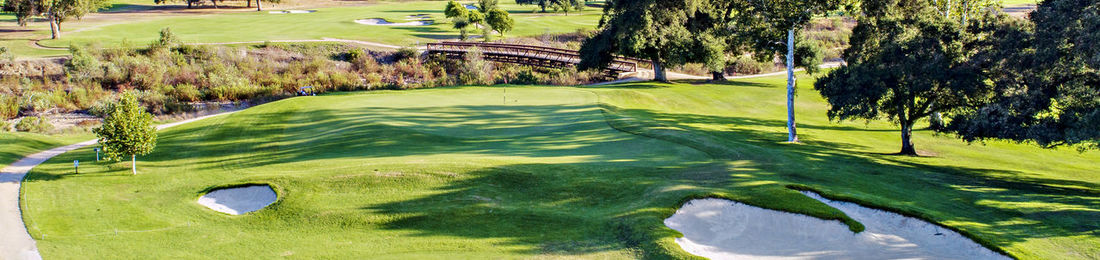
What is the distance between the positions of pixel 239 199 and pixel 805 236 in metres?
16.1

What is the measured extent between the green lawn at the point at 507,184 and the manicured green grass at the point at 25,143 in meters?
1.67

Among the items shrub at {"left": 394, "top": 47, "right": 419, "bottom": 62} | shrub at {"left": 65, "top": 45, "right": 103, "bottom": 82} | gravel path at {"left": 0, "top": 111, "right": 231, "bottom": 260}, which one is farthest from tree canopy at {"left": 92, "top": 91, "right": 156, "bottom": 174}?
shrub at {"left": 394, "top": 47, "right": 419, "bottom": 62}

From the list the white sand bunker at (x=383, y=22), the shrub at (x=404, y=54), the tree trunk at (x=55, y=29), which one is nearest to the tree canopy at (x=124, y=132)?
the shrub at (x=404, y=54)

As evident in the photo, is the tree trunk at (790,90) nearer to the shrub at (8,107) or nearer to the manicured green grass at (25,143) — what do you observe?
the manicured green grass at (25,143)

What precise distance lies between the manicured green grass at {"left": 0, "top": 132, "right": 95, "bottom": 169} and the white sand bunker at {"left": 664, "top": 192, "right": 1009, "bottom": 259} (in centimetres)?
2559

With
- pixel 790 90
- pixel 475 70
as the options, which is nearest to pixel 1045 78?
pixel 790 90

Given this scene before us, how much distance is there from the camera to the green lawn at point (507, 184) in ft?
50.2

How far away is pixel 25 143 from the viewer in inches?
1120

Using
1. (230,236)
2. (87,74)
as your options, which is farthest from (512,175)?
(87,74)

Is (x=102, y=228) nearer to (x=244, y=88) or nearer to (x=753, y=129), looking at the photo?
(x=753, y=129)

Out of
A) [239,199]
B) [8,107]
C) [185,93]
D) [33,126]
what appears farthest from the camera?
[185,93]

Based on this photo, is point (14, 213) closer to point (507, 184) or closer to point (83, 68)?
point (507, 184)

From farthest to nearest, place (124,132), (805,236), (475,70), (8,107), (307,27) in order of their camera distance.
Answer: (307,27)
(475,70)
(8,107)
(124,132)
(805,236)

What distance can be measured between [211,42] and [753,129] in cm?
4969
